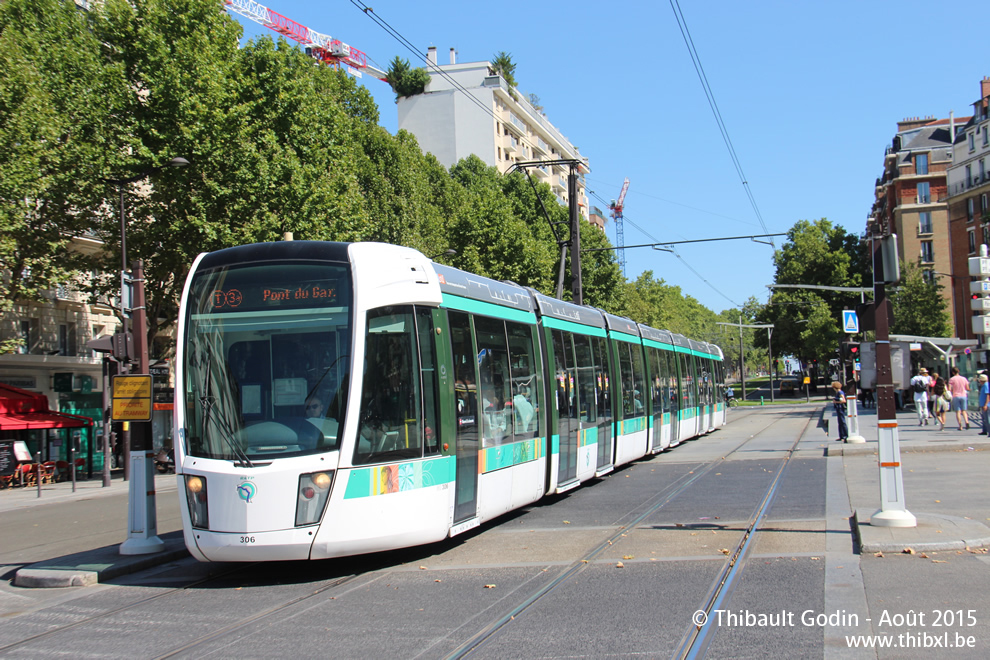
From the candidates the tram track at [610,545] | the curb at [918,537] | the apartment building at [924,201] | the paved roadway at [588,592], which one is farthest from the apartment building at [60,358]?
the apartment building at [924,201]

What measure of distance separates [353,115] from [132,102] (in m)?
21.1

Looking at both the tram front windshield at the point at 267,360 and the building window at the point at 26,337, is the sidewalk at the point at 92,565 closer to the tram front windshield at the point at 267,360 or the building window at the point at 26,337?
the tram front windshield at the point at 267,360

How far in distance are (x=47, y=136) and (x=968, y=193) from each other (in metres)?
67.5

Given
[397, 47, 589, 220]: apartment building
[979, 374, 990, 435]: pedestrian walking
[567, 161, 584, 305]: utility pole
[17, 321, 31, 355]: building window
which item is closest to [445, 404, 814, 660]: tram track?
[979, 374, 990, 435]: pedestrian walking

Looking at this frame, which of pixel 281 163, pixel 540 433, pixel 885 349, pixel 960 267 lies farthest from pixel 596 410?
pixel 960 267

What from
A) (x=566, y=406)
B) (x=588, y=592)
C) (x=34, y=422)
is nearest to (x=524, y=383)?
(x=566, y=406)

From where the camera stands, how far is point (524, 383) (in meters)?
11.8

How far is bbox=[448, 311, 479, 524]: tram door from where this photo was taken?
948cm

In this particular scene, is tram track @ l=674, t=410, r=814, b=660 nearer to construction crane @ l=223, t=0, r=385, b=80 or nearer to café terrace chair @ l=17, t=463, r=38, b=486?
café terrace chair @ l=17, t=463, r=38, b=486

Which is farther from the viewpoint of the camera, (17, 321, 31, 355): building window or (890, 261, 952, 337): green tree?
(890, 261, 952, 337): green tree

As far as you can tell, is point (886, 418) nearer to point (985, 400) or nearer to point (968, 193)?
point (985, 400)

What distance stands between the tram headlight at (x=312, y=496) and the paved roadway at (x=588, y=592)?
2.10 ft

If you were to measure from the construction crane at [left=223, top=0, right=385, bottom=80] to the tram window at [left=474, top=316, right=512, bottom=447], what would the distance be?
74502 millimetres

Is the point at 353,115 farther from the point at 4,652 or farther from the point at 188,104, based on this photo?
the point at 4,652
